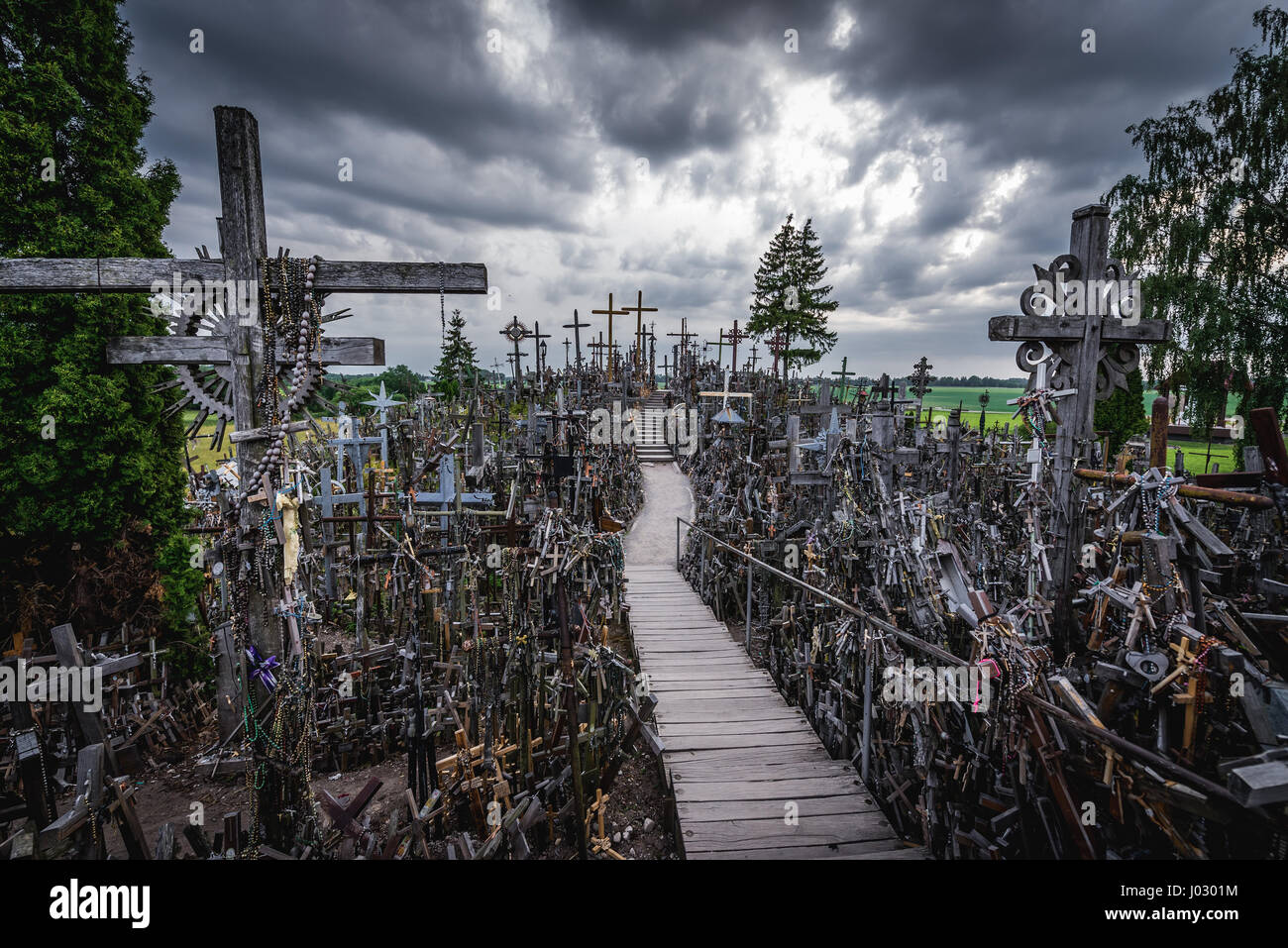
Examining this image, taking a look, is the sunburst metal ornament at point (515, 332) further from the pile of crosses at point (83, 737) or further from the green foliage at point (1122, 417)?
the green foliage at point (1122, 417)

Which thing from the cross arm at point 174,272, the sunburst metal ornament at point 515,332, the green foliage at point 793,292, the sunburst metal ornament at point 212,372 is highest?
the green foliage at point 793,292

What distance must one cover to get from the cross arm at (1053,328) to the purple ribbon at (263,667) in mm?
6433

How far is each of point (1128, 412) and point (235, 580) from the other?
2652cm

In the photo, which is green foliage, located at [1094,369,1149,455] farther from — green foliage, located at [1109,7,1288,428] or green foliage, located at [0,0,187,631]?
green foliage, located at [0,0,187,631]

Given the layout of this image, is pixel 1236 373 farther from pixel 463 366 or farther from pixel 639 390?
pixel 463 366

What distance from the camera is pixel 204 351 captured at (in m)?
4.39

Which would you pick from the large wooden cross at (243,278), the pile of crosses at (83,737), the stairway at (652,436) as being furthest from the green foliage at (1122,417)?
the pile of crosses at (83,737)

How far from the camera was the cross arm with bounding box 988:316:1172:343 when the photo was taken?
15.0ft

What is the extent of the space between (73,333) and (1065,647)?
10908 mm

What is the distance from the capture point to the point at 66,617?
6.75 metres

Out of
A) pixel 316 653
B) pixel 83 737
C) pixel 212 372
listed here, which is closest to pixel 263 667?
pixel 316 653

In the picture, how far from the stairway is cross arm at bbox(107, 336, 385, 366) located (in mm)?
20109

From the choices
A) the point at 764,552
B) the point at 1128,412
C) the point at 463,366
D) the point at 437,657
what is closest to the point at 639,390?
the point at 463,366

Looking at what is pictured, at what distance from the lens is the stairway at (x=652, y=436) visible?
25.6m
